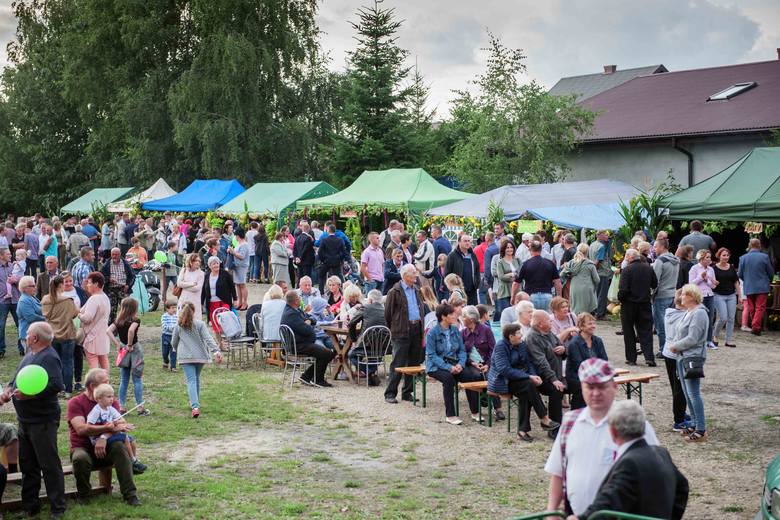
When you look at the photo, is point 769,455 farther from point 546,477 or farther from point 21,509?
point 21,509

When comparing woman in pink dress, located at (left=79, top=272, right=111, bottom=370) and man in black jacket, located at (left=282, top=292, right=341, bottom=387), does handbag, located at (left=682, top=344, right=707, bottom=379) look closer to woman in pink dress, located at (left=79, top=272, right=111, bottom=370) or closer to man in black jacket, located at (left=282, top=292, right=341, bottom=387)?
→ man in black jacket, located at (left=282, top=292, right=341, bottom=387)

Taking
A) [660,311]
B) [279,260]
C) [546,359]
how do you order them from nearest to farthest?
[546,359], [660,311], [279,260]

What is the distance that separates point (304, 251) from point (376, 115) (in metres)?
18.9

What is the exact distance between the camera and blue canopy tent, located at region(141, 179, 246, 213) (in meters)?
32.0

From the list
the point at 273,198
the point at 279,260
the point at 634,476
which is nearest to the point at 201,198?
the point at 273,198

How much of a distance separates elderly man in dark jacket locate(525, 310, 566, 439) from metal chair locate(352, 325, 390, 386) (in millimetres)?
2919

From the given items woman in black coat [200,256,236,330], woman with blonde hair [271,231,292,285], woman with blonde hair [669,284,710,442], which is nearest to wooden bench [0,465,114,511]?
woman with blonde hair [669,284,710,442]

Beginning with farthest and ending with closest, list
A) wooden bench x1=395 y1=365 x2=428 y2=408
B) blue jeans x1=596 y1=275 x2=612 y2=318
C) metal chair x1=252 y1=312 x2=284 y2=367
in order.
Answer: blue jeans x1=596 y1=275 x2=612 y2=318
metal chair x1=252 y1=312 x2=284 y2=367
wooden bench x1=395 y1=365 x2=428 y2=408

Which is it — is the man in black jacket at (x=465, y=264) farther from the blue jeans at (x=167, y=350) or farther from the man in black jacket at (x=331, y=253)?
the blue jeans at (x=167, y=350)

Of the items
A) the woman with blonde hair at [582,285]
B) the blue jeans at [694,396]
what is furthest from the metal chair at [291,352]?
the blue jeans at [694,396]

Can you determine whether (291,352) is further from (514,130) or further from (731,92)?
(731,92)

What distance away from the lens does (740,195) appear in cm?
1744

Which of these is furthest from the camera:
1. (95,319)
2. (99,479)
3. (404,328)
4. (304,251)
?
(304,251)

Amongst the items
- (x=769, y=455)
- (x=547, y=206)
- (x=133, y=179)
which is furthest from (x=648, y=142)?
(x=133, y=179)
